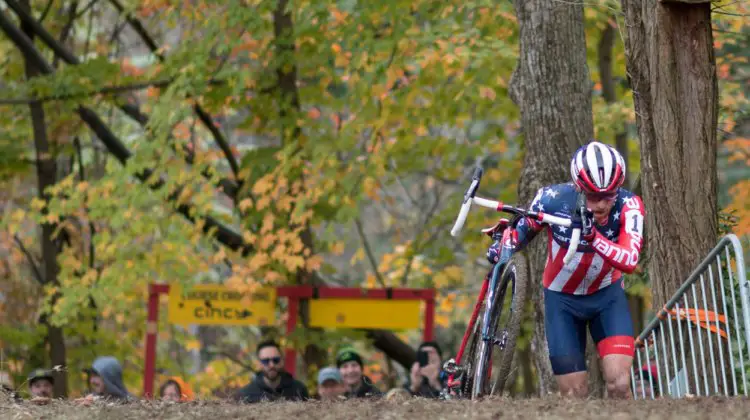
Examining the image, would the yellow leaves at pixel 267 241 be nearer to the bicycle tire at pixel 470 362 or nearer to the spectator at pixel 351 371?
the spectator at pixel 351 371

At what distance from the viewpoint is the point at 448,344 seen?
27.2 m

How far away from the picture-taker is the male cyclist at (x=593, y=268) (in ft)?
24.9

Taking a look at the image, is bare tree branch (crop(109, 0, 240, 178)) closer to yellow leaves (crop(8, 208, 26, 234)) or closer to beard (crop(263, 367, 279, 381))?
yellow leaves (crop(8, 208, 26, 234))

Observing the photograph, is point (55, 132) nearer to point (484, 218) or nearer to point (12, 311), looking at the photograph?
point (12, 311)

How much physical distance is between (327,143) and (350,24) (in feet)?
5.44

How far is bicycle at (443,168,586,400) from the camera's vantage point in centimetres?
772

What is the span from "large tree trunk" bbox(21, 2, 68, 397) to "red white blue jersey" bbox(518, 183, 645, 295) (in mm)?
11081

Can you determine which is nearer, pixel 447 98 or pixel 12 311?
pixel 447 98

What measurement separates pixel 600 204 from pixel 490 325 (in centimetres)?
109

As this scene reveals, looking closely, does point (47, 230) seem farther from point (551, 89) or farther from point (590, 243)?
point (590, 243)

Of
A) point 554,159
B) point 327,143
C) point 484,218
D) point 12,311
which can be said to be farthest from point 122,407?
point 12,311

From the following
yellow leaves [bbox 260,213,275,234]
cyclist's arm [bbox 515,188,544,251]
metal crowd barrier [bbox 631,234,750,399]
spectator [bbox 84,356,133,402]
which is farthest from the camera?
yellow leaves [bbox 260,213,275,234]

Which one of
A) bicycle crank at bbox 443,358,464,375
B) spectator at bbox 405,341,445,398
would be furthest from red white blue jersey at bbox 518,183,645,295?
spectator at bbox 405,341,445,398

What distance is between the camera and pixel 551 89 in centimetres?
1054
